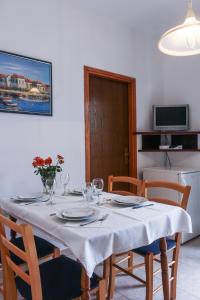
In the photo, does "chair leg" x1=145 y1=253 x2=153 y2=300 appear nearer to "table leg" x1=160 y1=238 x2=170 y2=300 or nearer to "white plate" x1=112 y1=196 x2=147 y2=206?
"table leg" x1=160 y1=238 x2=170 y2=300

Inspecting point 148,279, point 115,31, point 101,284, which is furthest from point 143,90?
point 101,284

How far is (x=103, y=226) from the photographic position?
133 centimetres

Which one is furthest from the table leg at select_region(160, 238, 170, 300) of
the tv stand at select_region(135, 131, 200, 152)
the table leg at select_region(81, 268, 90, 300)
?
the tv stand at select_region(135, 131, 200, 152)

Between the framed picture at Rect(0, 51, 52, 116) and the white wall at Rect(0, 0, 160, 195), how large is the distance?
2.6 inches

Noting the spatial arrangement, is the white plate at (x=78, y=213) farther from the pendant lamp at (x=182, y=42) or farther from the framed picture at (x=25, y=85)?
the framed picture at (x=25, y=85)

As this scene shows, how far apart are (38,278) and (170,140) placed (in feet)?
9.50

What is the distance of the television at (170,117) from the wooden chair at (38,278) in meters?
2.41

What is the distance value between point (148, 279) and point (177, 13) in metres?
2.88

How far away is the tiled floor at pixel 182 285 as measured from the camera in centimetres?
202

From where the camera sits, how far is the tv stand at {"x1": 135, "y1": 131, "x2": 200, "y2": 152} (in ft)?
11.3

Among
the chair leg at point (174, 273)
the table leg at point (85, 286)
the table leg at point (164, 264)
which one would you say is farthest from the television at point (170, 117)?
the table leg at point (85, 286)

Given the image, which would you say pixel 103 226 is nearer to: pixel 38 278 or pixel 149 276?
pixel 38 278

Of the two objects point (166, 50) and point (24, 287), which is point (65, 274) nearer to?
point (24, 287)

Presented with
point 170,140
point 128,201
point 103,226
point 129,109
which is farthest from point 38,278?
point 170,140
